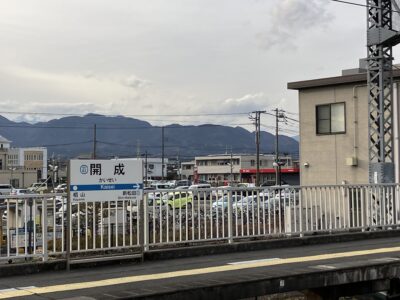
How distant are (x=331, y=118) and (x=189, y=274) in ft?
62.8

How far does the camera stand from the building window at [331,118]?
25.3m

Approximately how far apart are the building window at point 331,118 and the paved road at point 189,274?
15330 mm

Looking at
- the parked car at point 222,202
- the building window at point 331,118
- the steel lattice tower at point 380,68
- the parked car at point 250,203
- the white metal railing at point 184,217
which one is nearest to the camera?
the white metal railing at point 184,217

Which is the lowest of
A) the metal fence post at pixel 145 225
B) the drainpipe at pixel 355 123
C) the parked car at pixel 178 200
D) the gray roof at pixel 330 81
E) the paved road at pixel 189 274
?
the paved road at pixel 189 274

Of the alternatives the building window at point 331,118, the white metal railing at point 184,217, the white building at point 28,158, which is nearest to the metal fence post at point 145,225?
the white metal railing at point 184,217

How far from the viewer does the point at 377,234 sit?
12.3 meters

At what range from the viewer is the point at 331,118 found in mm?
25719

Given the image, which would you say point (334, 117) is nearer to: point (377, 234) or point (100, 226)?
point (377, 234)

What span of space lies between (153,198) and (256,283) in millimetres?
2972

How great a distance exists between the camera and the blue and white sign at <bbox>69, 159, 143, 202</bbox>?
8422 mm

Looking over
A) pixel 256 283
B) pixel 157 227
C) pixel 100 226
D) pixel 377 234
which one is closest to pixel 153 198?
pixel 157 227

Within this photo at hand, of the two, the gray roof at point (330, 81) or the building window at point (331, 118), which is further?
the building window at point (331, 118)

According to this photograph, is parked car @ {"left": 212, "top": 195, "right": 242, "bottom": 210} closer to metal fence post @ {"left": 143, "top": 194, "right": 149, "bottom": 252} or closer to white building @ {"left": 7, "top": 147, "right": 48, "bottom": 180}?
metal fence post @ {"left": 143, "top": 194, "right": 149, "bottom": 252}

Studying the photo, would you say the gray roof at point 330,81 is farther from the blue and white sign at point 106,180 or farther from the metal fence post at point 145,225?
the blue and white sign at point 106,180
